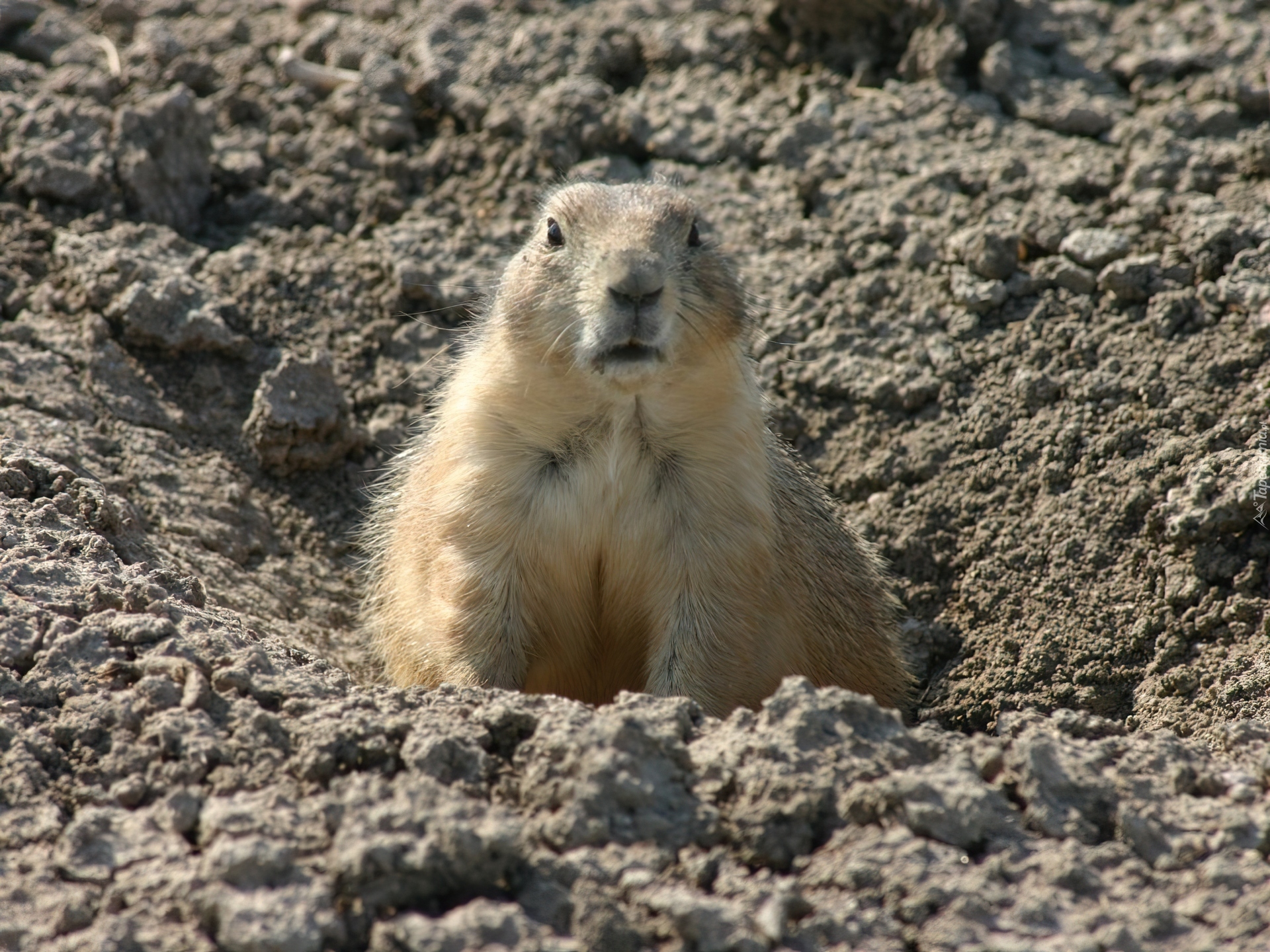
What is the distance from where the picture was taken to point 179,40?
8773mm

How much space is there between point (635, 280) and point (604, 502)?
1101mm

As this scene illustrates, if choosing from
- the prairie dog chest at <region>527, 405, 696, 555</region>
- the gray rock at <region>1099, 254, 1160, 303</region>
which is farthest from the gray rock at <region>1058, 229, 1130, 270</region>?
the prairie dog chest at <region>527, 405, 696, 555</region>

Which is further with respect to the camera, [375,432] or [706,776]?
[375,432]

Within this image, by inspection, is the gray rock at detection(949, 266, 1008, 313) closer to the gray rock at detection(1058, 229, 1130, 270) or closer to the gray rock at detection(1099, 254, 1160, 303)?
the gray rock at detection(1058, 229, 1130, 270)

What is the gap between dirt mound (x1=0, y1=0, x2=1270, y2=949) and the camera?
144 inches

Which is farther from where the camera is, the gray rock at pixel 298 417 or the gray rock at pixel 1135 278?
the gray rock at pixel 298 417

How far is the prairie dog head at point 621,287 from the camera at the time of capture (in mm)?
5223

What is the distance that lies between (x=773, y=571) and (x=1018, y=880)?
2.47 meters

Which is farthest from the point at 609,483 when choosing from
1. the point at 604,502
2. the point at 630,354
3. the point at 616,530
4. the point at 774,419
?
the point at 774,419

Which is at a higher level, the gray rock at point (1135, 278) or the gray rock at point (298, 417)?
the gray rock at point (1135, 278)

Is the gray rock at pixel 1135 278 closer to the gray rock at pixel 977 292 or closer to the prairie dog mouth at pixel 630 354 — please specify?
the gray rock at pixel 977 292

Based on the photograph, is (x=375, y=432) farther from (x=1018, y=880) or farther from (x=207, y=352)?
(x=1018, y=880)

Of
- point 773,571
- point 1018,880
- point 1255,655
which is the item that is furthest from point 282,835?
point 1255,655

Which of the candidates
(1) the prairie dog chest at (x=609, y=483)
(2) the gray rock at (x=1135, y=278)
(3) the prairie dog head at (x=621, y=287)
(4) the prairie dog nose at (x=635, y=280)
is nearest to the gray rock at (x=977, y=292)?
(2) the gray rock at (x=1135, y=278)
